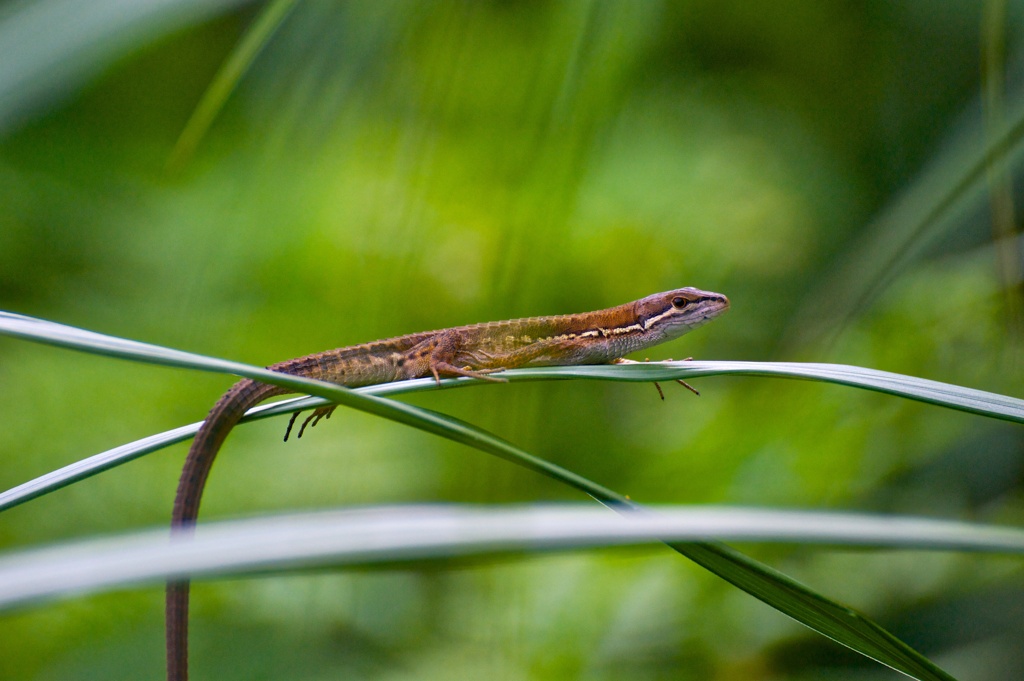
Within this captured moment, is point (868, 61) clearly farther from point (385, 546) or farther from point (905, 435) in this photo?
point (385, 546)

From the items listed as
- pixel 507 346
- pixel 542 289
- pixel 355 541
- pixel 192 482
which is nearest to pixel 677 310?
pixel 507 346

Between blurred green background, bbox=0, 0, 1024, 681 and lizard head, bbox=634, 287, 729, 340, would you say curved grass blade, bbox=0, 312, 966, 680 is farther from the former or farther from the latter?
lizard head, bbox=634, 287, 729, 340

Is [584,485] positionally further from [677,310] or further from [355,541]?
[677,310]

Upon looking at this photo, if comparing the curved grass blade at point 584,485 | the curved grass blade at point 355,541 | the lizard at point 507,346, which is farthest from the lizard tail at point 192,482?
the curved grass blade at point 355,541

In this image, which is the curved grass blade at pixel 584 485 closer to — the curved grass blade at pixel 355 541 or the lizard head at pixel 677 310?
the curved grass blade at pixel 355 541

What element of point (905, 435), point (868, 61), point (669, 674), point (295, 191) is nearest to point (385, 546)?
point (669, 674)
